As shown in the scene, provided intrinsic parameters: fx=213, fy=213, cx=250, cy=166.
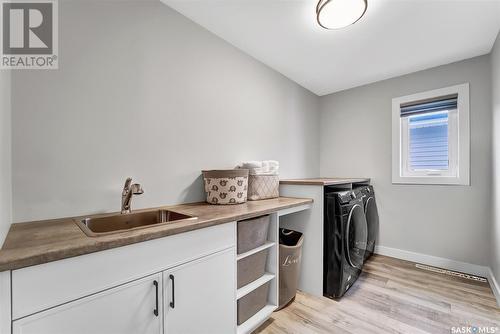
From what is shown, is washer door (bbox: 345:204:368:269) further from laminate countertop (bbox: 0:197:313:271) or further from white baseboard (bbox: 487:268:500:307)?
laminate countertop (bbox: 0:197:313:271)

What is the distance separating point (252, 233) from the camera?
4.74ft

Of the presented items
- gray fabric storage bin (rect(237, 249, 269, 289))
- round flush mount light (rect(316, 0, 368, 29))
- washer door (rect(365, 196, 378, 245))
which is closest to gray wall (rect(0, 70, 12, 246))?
gray fabric storage bin (rect(237, 249, 269, 289))

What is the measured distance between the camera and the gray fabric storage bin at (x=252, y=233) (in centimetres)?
137

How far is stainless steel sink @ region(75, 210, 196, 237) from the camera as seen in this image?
1.17 m

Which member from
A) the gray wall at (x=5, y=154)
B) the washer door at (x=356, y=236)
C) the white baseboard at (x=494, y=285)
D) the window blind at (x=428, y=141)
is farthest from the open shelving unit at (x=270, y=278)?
the window blind at (x=428, y=141)

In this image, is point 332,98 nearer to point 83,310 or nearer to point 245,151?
point 245,151

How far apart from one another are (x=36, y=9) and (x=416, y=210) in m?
3.65

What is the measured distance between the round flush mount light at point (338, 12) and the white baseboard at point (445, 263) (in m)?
2.44

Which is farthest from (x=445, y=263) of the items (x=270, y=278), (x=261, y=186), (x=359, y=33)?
(x=359, y=33)

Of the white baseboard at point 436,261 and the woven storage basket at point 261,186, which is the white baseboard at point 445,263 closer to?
the white baseboard at point 436,261

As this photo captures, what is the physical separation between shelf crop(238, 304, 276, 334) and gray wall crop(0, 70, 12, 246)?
4.29 feet

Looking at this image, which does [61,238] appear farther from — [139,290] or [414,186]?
[414,186]

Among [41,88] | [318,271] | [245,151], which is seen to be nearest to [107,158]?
[41,88]

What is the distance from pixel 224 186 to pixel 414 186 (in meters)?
2.33
